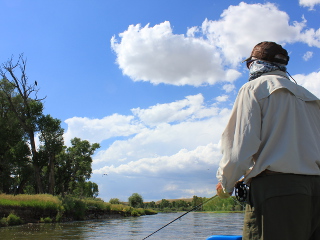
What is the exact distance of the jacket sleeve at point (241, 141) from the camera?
1.60 meters

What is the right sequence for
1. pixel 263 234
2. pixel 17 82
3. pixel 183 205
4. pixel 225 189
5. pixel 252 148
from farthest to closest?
pixel 183 205 → pixel 17 82 → pixel 225 189 → pixel 252 148 → pixel 263 234

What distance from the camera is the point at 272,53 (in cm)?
196

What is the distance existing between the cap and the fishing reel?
809 mm

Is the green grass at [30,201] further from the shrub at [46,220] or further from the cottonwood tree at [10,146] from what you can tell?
the cottonwood tree at [10,146]

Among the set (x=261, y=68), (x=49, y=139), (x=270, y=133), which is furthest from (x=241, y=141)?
(x=49, y=139)

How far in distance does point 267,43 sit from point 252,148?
2.60ft

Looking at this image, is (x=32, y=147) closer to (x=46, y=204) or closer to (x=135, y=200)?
(x=46, y=204)

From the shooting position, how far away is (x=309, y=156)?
1594mm

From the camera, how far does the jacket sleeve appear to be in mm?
1601

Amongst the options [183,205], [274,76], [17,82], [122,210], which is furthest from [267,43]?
[183,205]

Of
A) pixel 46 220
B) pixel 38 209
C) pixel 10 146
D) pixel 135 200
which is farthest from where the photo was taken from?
pixel 135 200

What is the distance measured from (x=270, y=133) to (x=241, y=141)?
17 cm

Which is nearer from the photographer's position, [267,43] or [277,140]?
[277,140]

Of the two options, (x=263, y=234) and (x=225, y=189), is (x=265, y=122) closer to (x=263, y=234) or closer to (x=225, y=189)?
(x=225, y=189)
